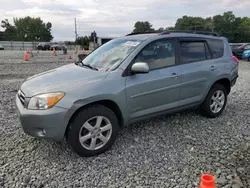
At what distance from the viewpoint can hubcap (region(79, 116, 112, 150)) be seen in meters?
3.08

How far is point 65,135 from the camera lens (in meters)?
3.04

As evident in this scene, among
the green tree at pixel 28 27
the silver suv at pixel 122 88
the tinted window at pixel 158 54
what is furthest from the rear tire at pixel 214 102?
the green tree at pixel 28 27

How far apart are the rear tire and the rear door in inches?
9.0

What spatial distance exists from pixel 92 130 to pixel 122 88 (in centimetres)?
72

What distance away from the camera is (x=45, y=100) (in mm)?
2832

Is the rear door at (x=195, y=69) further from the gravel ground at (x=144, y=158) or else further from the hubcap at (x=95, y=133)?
the hubcap at (x=95, y=133)

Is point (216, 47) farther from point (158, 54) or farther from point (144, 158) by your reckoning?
point (144, 158)

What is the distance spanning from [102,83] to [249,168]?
2.23 metres

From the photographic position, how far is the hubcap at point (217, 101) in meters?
4.60

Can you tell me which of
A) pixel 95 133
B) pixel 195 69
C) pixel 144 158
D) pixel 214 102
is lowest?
pixel 144 158

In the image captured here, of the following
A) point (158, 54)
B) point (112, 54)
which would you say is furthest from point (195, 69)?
point (112, 54)

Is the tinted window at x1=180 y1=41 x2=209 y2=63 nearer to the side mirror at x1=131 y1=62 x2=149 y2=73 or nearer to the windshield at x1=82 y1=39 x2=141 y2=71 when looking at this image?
the windshield at x1=82 y1=39 x2=141 y2=71

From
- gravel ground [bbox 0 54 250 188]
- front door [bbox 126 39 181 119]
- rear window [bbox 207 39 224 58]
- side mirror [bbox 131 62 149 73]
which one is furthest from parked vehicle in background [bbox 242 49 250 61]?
side mirror [bbox 131 62 149 73]

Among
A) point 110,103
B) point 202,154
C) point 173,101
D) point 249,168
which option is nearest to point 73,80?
point 110,103
